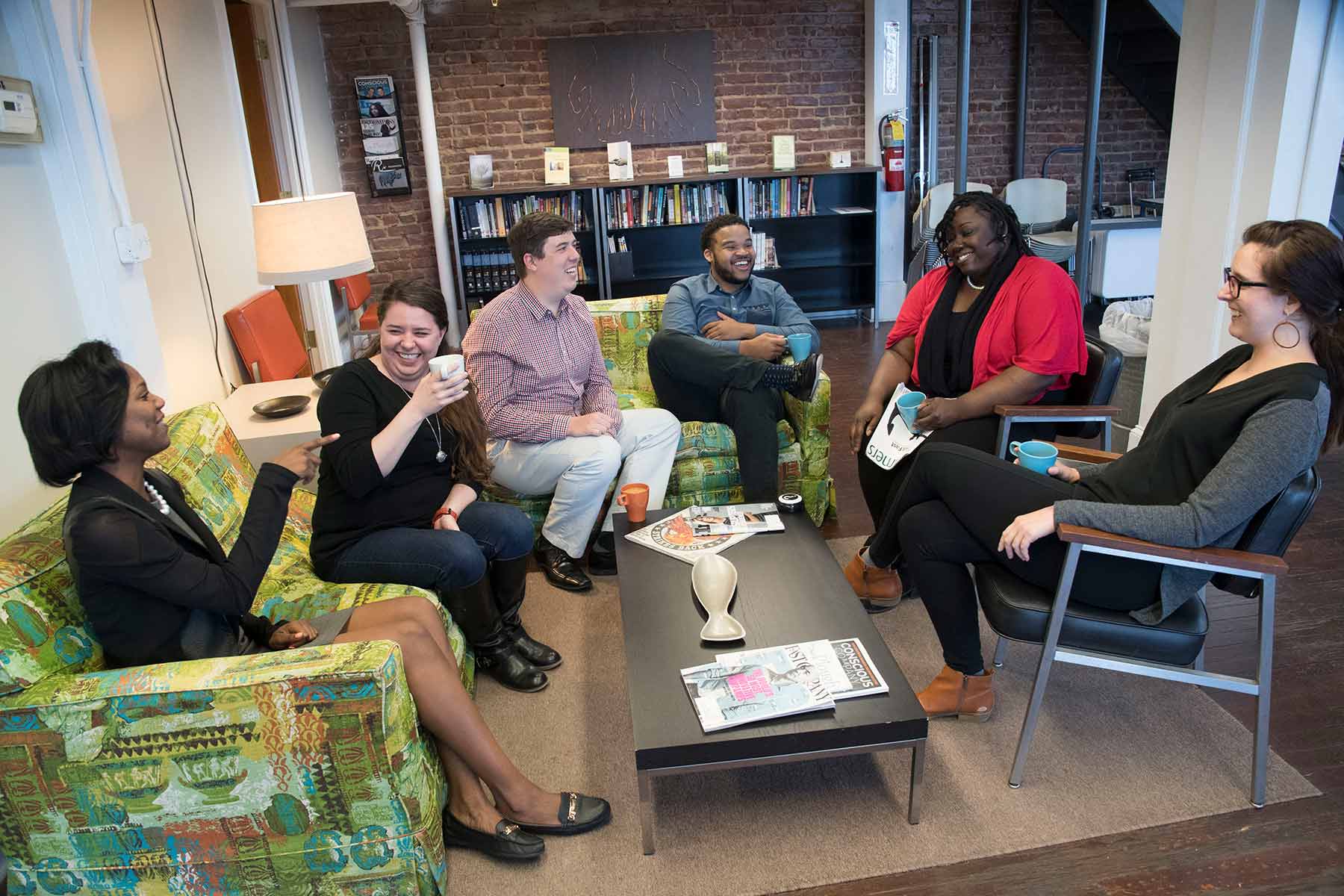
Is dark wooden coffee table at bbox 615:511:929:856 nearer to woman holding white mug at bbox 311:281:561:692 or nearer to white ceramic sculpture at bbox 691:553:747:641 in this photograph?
white ceramic sculpture at bbox 691:553:747:641

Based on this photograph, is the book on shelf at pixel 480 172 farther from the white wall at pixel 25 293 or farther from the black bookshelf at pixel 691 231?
the white wall at pixel 25 293

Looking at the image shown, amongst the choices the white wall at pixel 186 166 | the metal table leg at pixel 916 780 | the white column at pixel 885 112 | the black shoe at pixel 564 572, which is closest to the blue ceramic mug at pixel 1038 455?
the metal table leg at pixel 916 780

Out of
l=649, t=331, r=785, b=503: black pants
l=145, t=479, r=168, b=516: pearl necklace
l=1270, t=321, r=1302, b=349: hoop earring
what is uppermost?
l=1270, t=321, r=1302, b=349: hoop earring

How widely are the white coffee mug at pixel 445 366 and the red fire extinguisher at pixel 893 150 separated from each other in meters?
5.17

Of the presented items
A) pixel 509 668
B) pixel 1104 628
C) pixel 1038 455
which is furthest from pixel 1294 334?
pixel 509 668

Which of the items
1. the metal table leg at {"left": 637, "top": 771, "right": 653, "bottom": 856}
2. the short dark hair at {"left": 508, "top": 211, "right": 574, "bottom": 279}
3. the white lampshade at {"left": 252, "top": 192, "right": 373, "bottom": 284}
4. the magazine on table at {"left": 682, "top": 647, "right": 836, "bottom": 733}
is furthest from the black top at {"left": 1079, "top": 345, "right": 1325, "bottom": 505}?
the white lampshade at {"left": 252, "top": 192, "right": 373, "bottom": 284}

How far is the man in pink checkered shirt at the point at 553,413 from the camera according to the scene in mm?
3027

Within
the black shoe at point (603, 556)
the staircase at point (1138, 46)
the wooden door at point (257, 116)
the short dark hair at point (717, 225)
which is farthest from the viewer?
the staircase at point (1138, 46)

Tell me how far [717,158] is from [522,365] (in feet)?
13.5

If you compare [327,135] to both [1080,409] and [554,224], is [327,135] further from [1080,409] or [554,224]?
[1080,409]

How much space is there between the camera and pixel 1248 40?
313cm

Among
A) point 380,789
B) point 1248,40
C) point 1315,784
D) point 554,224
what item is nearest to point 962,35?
point 1248,40

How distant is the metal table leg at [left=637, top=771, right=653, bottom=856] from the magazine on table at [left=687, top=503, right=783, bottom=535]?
2.88 feet

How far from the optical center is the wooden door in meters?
5.06
